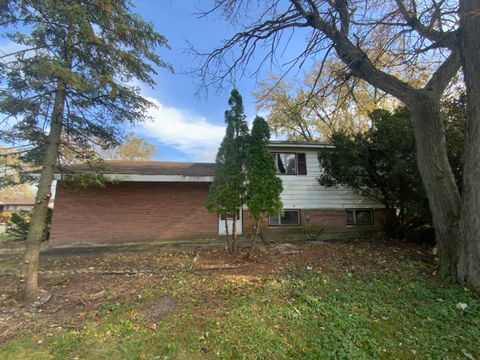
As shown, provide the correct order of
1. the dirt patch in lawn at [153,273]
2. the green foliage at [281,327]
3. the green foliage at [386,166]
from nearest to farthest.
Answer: the green foliage at [281,327] → the dirt patch in lawn at [153,273] → the green foliage at [386,166]

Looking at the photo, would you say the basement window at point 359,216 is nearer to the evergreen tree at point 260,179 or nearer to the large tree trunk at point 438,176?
the large tree trunk at point 438,176

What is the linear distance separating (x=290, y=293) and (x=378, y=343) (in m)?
1.53

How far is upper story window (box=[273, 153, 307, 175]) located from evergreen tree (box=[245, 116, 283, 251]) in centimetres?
446

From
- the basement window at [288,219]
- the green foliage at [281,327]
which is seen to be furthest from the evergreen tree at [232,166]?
the basement window at [288,219]

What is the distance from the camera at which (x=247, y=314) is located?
373 cm

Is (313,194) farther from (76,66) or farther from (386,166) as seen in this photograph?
(76,66)

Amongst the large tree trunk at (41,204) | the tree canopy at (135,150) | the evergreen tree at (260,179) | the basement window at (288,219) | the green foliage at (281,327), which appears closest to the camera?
the green foliage at (281,327)

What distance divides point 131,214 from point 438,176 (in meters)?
10.1

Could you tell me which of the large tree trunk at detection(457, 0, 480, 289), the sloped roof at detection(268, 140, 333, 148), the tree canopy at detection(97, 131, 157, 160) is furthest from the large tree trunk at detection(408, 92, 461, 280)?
the tree canopy at detection(97, 131, 157, 160)

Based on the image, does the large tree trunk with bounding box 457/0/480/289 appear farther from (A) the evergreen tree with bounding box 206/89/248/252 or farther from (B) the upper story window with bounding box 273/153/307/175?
(B) the upper story window with bounding box 273/153/307/175

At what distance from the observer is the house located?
9741 mm

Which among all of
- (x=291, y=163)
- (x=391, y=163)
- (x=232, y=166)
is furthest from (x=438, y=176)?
(x=291, y=163)

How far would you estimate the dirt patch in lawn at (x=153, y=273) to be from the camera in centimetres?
399

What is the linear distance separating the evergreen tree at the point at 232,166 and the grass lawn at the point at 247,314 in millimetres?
1527
